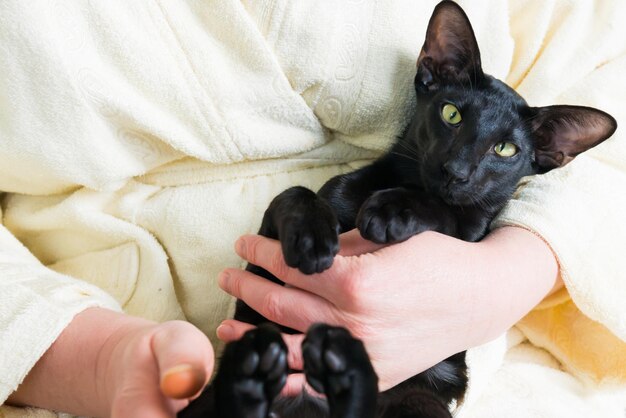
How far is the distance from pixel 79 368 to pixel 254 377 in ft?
1.05

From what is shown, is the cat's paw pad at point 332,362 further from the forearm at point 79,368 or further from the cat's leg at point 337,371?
the forearm at point 79,368

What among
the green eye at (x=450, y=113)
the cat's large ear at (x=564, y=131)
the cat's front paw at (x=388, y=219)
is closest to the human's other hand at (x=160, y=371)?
the cat's front paw at (x=388, y=219)

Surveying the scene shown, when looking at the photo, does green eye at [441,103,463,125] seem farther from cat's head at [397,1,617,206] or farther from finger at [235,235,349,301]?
finger at [235,235,349,301]

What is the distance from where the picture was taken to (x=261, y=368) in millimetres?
557

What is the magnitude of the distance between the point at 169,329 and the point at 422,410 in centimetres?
38

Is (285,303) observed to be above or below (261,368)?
below

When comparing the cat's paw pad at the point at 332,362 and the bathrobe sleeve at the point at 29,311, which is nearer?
the cat's paw pad at the point at 332,362

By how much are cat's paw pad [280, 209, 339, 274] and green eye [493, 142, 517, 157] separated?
37 cm

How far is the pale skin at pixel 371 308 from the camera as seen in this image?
75 cm

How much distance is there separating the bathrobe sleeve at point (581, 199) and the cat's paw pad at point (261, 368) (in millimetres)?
575

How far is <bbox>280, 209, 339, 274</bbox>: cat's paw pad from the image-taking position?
2.46ft

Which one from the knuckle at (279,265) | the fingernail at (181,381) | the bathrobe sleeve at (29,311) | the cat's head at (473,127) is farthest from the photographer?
the cat's head at (473,127)

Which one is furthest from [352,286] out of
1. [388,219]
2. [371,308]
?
[388,219]

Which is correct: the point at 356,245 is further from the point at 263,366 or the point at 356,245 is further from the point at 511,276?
the point at 263,366
